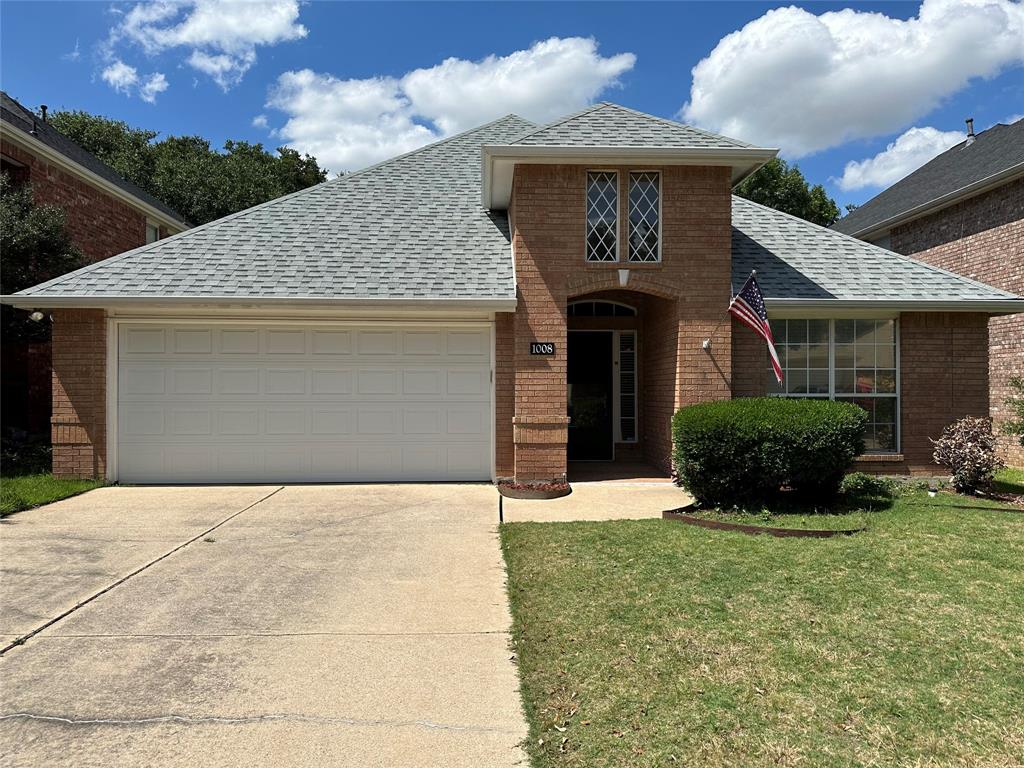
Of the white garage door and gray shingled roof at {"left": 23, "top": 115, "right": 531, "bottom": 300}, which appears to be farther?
the white garage door

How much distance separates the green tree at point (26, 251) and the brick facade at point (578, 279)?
901 cm

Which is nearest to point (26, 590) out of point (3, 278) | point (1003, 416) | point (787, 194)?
point (3, 278)

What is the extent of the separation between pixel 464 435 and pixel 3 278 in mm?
9007

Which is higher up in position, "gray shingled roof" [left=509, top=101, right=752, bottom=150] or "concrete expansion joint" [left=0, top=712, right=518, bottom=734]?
"gray shingled roof" [left=509, top=101, right=752, bottom=150]

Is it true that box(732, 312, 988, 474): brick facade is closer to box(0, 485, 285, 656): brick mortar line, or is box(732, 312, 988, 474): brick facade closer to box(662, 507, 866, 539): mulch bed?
box(662, 507, 866, 539): mulch bed

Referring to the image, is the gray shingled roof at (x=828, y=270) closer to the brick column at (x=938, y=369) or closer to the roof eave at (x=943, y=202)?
the brick column at (x=938, y=369)

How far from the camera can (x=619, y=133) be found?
991cm

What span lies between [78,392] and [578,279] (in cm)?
780

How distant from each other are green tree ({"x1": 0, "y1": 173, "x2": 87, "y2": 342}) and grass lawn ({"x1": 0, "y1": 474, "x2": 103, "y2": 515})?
3.47 m

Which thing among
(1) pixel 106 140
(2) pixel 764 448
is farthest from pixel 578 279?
(1) pixel 106 140

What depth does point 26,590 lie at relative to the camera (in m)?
5.21

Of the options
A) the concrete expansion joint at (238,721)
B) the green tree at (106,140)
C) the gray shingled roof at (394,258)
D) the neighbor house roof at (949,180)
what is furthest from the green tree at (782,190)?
the concrete expansion joint at (238,721)

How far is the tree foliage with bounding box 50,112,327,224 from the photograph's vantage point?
2833cm

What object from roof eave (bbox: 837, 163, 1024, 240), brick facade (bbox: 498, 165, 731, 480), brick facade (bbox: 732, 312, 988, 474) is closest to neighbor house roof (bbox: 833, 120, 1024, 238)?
roof eave (bbox: 837, 163, 1024, 240)
